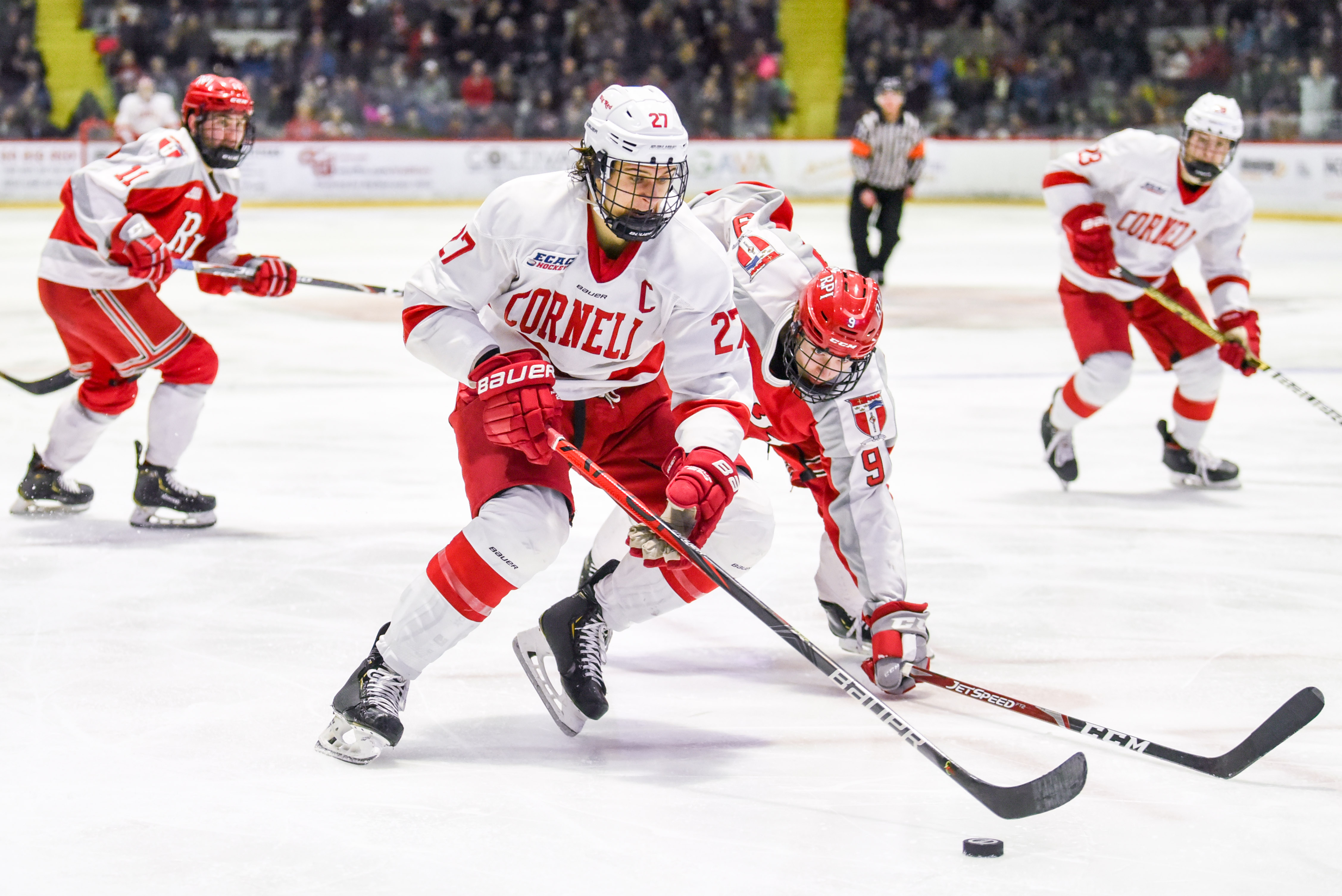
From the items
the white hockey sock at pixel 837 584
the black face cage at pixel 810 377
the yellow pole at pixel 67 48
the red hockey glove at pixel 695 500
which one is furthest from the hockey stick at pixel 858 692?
the yellow pole at pixel 67 48

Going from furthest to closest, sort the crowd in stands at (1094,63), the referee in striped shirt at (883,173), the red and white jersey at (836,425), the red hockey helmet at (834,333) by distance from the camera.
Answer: the crowd in stands at (1094,63)
the referee in striped shirt at (883,173)
the red and white jersey at (836,425)
the red hockey helmet at (834,333)

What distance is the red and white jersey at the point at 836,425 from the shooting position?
2.66 metres

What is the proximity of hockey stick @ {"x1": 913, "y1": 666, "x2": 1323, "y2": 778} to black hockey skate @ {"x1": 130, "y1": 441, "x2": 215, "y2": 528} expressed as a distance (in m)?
2.35

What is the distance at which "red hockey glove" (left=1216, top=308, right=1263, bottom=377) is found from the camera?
14.1ft

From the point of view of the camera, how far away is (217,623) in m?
3.08

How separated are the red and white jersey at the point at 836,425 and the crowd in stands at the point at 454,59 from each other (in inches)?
452

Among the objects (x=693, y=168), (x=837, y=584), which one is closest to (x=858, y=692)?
(x=837, y=584)

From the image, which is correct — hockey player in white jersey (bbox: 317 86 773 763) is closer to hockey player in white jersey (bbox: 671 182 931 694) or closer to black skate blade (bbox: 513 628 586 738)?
black skate blade (bbox: 513 628 586 738)

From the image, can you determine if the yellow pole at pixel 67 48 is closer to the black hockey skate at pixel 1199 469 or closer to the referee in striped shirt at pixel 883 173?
the referee in striped shirt at pixel 883 173

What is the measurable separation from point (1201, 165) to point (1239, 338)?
51 cm

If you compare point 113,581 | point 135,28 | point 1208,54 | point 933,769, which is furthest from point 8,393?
point 1208,54

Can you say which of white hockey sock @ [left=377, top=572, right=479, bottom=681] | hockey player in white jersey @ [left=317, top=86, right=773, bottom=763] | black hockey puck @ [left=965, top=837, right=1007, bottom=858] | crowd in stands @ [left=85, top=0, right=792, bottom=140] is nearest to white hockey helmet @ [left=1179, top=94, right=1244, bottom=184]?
hockey player in white jersey @ [left=317, top=86, right=773, bottom=763]

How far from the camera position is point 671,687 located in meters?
2.76

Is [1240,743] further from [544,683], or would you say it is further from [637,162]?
[637,162]
